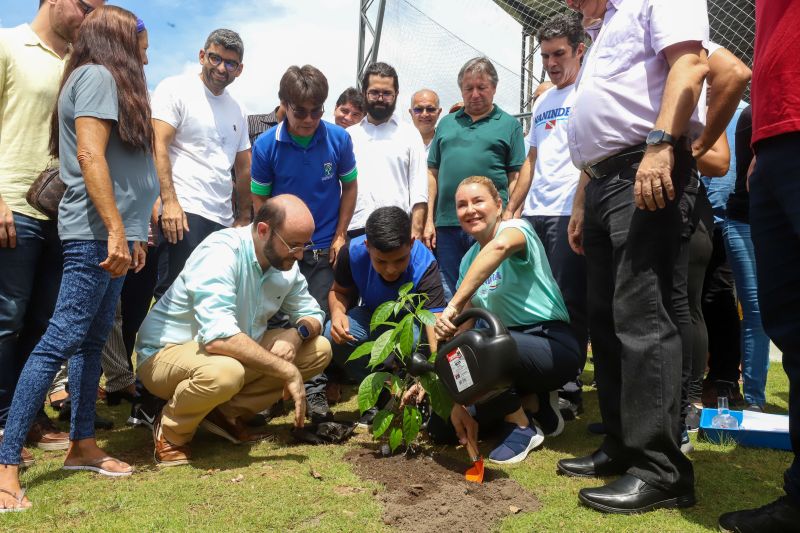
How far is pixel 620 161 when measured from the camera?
249 centimetres

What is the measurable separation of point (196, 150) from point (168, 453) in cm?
197

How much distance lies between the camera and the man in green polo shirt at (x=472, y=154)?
15.4 ft

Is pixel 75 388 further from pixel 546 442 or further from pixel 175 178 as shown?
pixel 546 442

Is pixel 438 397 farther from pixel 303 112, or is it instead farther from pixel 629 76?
pixel 303 112

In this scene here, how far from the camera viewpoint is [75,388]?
9.51ft

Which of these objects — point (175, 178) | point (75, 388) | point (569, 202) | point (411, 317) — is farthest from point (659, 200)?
point (175, 178)

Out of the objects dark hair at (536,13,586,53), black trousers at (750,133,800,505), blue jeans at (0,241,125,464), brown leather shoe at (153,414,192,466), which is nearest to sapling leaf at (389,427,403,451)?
brown leather shoe at (153,414,192,466)

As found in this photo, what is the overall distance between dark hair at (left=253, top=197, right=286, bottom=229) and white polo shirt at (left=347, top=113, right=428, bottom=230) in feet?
5.11

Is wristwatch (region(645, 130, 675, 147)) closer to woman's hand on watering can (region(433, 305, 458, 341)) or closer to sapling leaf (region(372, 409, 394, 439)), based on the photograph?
woman's hand on watering can (region(433, 305, 458, 341))

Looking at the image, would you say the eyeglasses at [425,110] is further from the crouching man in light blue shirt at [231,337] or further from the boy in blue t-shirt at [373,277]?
the crouching man in light blue shirt at [231,337]

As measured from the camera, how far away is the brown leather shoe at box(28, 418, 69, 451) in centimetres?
327

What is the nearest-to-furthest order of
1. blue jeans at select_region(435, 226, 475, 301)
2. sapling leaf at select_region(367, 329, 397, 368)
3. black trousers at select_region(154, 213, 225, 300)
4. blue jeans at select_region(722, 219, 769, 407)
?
sapling leaf at select_region(367, 329, 397, 368), blue jeans at select_region(722, 219, 769, 407), black trousers at select_region(154, 213, 225, 300), blue jeans at select_region(435, 226, 475, 301)

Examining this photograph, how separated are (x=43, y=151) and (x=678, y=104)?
271cm

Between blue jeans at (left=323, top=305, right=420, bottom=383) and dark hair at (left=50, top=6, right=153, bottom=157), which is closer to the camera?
dark hair at (left=50, top=6, right=153, bottom=157)
